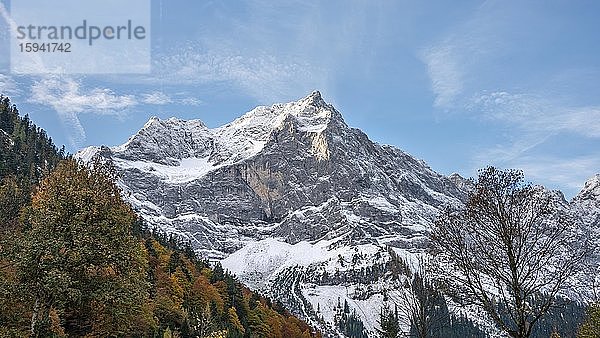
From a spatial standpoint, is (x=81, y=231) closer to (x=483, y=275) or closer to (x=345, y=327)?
(x=483, y=275)

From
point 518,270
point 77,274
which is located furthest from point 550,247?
point 77,274

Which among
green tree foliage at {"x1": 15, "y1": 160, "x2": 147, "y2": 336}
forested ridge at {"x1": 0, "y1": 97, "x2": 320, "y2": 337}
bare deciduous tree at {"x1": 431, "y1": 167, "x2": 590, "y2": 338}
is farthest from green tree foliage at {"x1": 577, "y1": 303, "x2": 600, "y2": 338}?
green tree foliage at {"x1": 15, "y1": 160, "x2": 147, "y2": 336}

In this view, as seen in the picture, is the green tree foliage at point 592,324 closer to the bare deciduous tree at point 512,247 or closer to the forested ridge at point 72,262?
the bare deciduous tree at point 512,247

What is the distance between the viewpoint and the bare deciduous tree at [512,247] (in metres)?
12.4

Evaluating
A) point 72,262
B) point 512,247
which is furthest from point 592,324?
point 72,262

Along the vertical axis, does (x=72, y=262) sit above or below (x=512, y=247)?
above

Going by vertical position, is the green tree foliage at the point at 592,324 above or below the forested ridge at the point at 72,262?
below

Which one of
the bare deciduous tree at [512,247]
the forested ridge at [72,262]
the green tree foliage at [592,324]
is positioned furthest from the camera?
the green tree foliage at [592,324]

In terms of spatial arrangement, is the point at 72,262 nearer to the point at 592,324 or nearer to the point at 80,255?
the point at 80,255

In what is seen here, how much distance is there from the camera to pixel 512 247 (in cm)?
1273

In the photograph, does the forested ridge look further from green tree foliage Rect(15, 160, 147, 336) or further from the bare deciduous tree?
the bare deciduous tree

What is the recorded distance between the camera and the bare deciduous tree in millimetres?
12398

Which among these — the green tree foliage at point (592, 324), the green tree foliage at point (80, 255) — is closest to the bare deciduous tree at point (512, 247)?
the green tree foliage at point (80, 255)

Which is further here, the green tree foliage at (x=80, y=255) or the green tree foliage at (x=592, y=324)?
the green tree foliage at (x=592, y=324)
